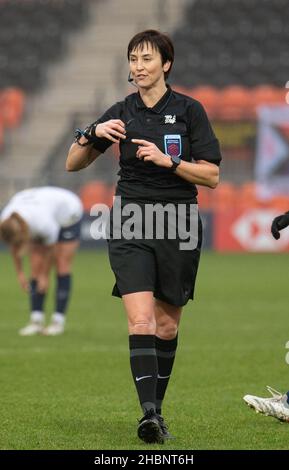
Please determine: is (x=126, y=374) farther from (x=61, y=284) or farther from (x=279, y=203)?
(x=279, y=203)

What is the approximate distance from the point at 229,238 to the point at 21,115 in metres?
7.42

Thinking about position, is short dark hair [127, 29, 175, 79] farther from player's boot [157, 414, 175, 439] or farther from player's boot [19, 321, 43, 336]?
player's boot [19, 321, 43, 336]

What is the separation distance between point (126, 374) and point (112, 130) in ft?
11.7

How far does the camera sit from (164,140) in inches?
256

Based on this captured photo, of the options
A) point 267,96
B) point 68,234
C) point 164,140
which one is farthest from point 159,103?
point 267,96

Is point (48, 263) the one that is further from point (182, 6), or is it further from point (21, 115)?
point (182, 6)

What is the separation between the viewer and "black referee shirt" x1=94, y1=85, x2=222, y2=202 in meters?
6.52

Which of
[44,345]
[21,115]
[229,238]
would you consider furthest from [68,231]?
[21,115]

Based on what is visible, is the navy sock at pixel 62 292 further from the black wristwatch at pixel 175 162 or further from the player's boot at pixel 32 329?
the black wristwatch at pixel 175 162

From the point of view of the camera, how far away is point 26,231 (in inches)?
470

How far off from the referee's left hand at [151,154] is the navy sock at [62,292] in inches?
249

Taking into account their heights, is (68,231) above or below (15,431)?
above
